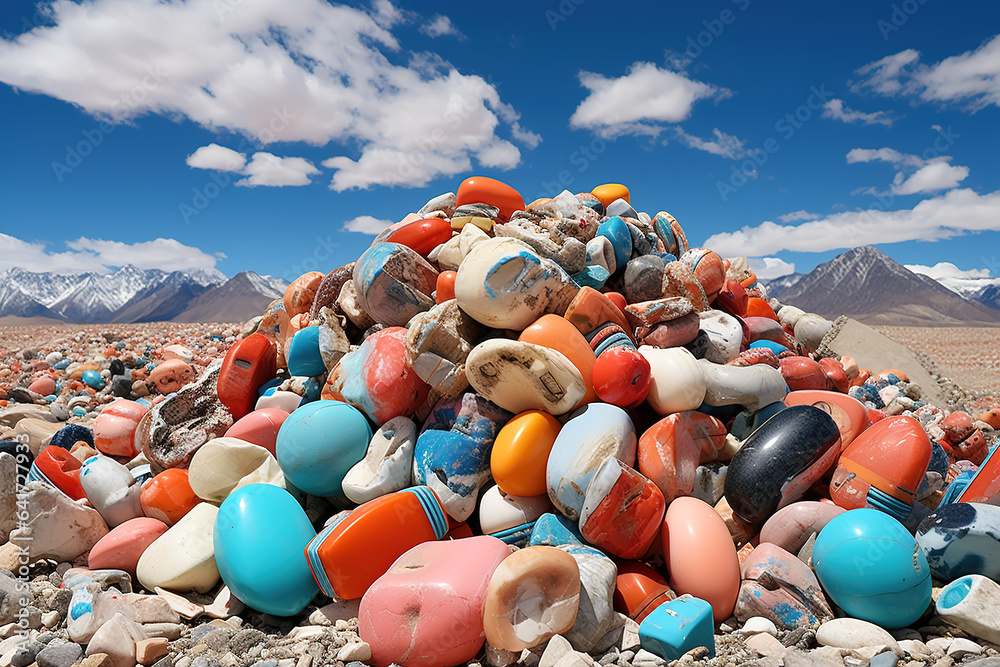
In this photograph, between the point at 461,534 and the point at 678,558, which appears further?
the point at 461,534

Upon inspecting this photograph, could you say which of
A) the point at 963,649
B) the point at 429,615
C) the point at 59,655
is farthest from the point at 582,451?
the point at 59,655

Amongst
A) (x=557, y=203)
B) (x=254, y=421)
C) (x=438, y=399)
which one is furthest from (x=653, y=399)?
(x=254, y=421)

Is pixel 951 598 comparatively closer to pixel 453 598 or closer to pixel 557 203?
pixel 453 598

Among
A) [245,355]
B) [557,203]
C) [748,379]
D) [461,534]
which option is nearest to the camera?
[461,534]

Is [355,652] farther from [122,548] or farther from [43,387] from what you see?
[43,387]

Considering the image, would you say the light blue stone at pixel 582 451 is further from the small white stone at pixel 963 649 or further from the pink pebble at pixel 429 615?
the small white stone at pixel 963 649

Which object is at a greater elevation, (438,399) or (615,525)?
(438,399)

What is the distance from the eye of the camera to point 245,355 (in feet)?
15.1

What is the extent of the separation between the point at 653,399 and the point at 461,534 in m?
1.45

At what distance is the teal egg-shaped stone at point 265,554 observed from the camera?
2.95 metres

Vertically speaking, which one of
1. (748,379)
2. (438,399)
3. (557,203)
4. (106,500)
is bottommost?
(106,500)

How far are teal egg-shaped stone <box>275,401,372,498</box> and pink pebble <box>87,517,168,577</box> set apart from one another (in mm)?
913

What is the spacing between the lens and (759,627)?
2760mm

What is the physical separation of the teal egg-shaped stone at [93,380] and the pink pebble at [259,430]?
5539 millimetres
